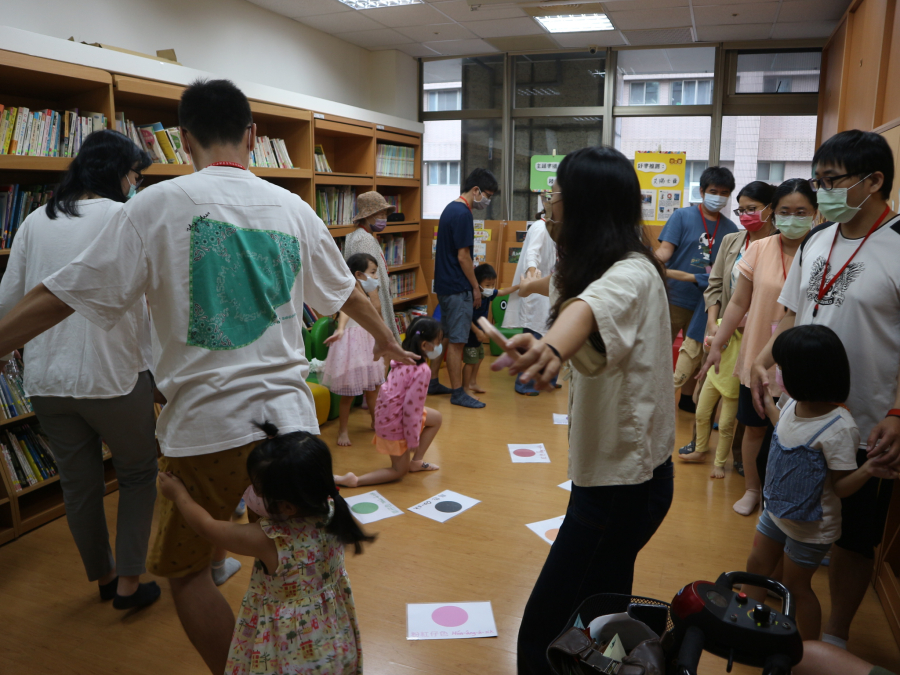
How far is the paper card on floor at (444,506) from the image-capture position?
310cm

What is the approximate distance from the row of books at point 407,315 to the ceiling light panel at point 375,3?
2.74 meters

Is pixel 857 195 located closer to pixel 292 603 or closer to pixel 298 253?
pixel 298 253

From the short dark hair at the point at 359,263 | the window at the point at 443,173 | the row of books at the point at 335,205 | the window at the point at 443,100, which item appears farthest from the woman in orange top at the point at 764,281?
the window at the point at 443,100

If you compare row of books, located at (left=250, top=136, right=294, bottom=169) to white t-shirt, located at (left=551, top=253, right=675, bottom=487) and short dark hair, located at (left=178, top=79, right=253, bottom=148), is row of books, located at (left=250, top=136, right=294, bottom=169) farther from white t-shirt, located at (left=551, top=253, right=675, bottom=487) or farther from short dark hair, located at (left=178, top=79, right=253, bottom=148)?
white t-shirt, located at (left=551, top=253, right=675, bottom=487)

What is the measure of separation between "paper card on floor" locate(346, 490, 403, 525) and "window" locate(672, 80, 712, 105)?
5.22 metres

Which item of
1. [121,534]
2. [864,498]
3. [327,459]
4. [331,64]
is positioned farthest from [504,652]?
[331,64]

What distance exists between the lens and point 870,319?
71.2 inches

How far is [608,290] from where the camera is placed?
115cm

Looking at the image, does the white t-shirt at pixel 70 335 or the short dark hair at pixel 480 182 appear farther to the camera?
the short dark hair at pixel 480 182

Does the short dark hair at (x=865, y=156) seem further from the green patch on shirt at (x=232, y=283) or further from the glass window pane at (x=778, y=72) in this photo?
the glass window pane at (x=778, y=72)

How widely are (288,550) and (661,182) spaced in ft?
19.1

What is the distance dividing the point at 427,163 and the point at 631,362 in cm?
645

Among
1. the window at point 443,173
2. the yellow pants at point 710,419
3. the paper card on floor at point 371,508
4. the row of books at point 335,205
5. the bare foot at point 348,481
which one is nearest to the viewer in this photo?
the paper card on floor at point 371,508

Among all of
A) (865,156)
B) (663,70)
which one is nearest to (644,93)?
(663,70)
